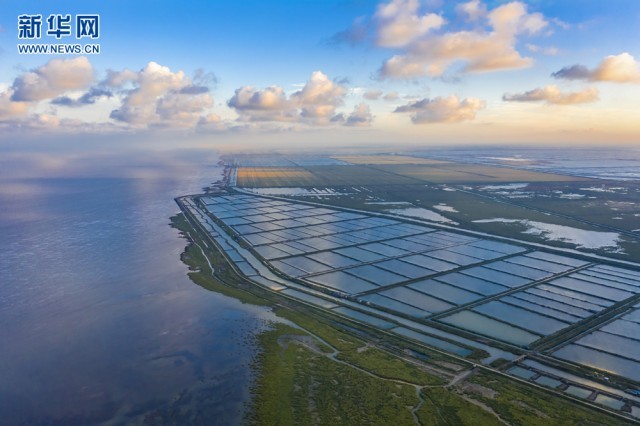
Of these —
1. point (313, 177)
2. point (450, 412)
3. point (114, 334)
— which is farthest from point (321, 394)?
point (313, 177)

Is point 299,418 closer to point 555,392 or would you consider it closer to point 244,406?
point 244,406

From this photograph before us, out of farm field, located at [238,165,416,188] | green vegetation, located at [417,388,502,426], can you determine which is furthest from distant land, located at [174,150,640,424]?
farm field, located at [238,165,416,188]

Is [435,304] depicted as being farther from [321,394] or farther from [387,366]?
[321,394]

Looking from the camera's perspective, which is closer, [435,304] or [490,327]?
[490,327]

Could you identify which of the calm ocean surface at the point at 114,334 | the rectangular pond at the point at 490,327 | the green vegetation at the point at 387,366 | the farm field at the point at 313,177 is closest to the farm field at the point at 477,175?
the farm field at the point at 313,177

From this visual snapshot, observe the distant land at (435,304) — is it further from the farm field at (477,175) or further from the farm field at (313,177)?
the farm field at (477,175)

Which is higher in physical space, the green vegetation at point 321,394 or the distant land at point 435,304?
the distant land at point 435,304

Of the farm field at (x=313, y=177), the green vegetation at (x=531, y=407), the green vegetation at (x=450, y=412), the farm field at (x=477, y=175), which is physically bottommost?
the green vegetation at (x=450, y=412)

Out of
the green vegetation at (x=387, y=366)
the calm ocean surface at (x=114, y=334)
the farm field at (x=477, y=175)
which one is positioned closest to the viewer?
the calm ocean surface at (x=114, y=334)
